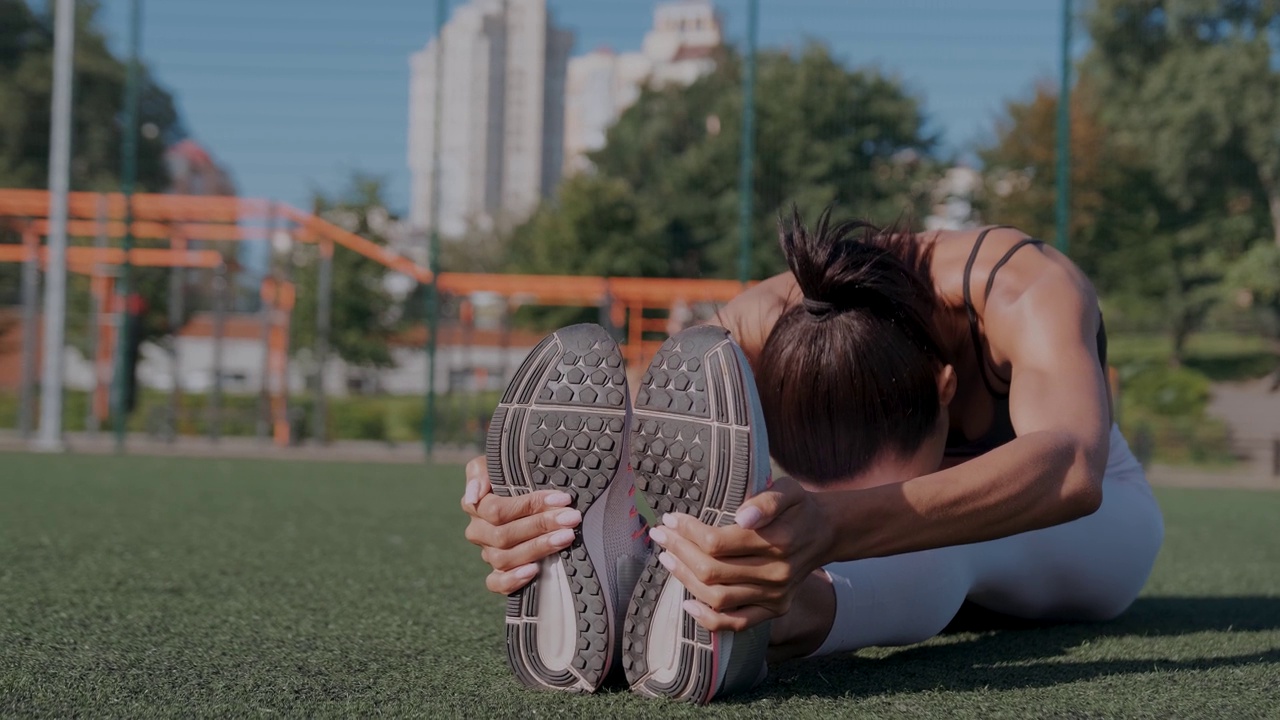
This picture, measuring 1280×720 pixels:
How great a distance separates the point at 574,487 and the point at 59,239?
8519mm

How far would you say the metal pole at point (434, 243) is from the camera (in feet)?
32.7

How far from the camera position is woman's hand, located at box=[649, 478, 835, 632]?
1411mm

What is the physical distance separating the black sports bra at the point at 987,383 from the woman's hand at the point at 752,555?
2.03 ft

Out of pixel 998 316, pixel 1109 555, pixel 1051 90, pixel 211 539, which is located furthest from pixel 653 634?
pixel 1051 90

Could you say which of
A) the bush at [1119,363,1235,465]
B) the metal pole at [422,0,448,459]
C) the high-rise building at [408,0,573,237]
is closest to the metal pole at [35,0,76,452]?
the metal pole at [422,0,448,459]

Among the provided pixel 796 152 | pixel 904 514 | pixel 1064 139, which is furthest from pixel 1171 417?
pixel 904 514

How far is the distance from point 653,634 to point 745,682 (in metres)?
0.14

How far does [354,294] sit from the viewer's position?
14.4 m

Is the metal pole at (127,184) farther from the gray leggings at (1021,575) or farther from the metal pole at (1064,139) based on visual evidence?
the gray leggings at (1021,575)

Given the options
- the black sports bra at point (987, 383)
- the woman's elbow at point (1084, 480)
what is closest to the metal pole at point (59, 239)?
the black sports bra at point (987, 383)

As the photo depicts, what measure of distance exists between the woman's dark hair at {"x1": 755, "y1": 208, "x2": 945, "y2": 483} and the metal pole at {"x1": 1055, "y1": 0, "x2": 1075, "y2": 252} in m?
7.69

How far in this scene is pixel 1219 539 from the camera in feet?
16.3

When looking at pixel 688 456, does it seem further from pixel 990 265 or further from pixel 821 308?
pixel 990 265

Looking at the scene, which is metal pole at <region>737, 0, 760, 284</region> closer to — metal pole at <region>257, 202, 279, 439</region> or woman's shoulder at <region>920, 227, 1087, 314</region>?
metal pole at <region>257, 202, 279, 439</region>
